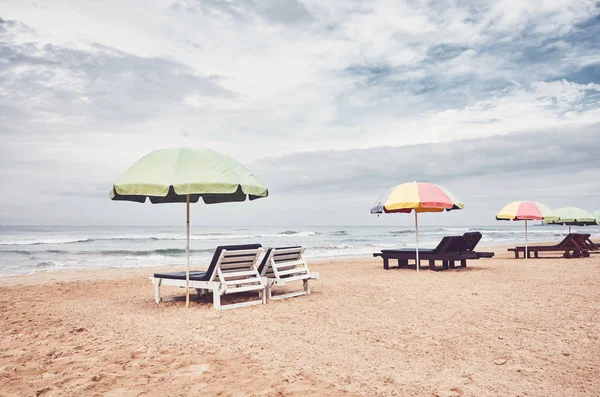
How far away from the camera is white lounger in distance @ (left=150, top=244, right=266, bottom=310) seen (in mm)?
7141

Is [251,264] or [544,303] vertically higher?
[251,264]

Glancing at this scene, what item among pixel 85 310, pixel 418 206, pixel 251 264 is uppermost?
pixel 418 206

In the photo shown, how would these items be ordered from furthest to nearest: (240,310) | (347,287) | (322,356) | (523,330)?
(347,287), (240,310), (523,330), (322,356)

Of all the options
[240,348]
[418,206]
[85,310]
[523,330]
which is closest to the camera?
[240,348]

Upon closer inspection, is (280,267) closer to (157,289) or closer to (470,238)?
(157,289)

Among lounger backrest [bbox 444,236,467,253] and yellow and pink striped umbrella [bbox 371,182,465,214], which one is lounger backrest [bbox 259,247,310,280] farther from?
lounger backrest [bbox 444,236,467,253]

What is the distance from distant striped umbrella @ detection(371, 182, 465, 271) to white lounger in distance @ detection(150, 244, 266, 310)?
16.4 ft

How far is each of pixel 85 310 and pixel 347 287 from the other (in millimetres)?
4842

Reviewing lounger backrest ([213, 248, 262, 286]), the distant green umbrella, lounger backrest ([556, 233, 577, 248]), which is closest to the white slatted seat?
lounger backrest ([213, 248, 262, 286])

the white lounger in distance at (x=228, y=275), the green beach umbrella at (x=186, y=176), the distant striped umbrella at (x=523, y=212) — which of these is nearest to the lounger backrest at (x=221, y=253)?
the white lounger in distance at (x=228, y=275)

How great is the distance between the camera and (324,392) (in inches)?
141

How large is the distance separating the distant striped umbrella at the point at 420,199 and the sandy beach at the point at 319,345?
9.54 ft

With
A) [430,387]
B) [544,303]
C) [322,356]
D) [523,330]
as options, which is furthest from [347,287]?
[430,387]

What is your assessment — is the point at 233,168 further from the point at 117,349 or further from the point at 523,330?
the point at 523,330
